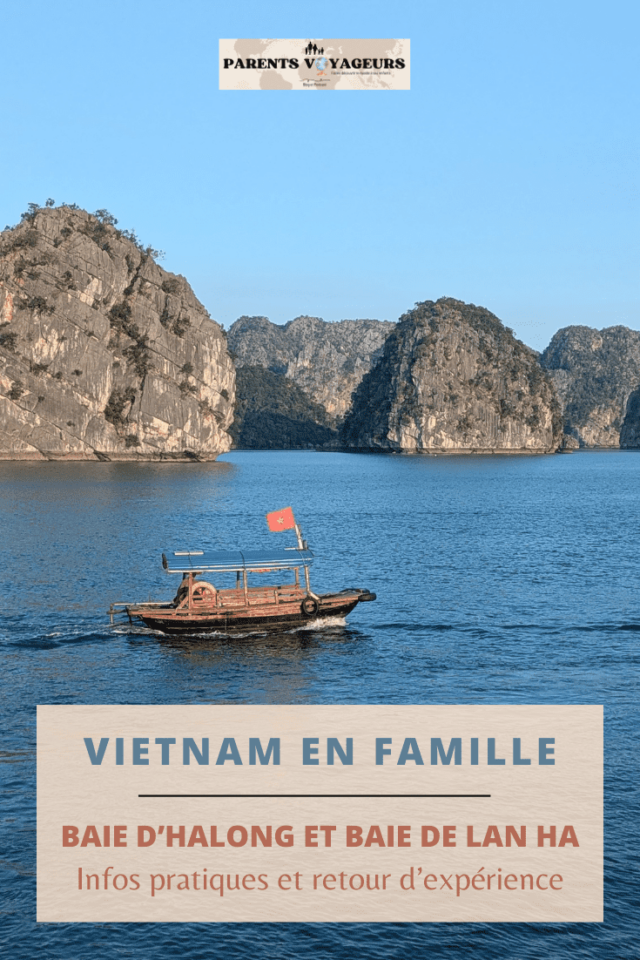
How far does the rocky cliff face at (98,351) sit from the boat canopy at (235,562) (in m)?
126

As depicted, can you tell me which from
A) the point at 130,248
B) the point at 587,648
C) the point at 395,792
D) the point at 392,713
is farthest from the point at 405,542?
the point at 130,248

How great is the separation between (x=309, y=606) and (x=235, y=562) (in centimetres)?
387

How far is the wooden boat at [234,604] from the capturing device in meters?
40.0

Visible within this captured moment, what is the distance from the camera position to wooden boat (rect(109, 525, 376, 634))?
39969mm

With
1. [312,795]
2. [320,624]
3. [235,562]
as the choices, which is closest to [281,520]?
[235,562]

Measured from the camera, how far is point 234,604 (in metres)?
40.8

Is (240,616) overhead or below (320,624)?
overhead

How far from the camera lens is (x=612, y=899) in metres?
18.5

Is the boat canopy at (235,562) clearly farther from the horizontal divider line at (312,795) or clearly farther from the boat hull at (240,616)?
the horizontal divider line at (312,795)

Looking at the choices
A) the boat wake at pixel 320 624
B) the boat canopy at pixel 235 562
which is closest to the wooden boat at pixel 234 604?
the boat canopy at pixel 235 562

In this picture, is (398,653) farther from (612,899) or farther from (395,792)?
(612,899)

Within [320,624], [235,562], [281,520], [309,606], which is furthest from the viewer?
[281,520]

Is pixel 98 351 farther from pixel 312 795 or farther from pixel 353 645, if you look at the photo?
pixel 312 795

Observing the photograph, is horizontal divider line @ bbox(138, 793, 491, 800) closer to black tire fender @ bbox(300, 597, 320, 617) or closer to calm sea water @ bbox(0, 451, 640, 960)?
calm sea water @ bbox(0, 451, 640, 960)
